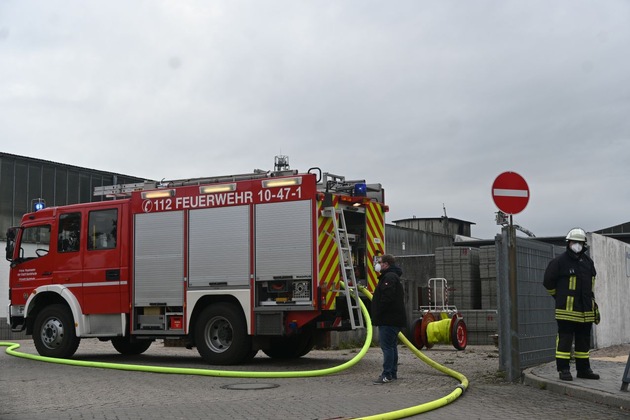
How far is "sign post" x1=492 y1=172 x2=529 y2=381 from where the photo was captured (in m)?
10.4

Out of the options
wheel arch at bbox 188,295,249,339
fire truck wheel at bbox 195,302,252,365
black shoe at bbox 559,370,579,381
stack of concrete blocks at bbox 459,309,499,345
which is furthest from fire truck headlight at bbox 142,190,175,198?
stack of concrete blocks at bbox 459,309,499,345

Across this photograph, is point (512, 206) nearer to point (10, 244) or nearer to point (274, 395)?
point (274, 395)

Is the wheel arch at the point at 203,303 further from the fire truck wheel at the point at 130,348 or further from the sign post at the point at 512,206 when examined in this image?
the sign post at the point at 512,206

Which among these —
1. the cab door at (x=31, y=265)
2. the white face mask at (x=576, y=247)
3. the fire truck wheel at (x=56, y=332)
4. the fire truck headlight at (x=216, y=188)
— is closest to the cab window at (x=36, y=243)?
the cab door at (x=31, y=265)

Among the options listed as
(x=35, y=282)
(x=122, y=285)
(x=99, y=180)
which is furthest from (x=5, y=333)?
(x=122, y=285)

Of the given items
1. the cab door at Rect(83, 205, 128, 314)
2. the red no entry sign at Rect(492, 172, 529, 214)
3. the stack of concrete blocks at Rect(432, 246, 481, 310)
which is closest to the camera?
the red no entry sign at Rect(492, 172, 529, 214)

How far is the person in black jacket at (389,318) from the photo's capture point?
35.5 feet

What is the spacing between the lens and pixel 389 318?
1087 cm

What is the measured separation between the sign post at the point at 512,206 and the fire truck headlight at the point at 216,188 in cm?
490

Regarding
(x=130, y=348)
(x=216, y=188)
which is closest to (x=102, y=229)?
(x=216, y=188)

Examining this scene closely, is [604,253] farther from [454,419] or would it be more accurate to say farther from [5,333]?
[5,333]

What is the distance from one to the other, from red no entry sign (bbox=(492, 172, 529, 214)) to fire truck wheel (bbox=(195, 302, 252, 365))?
Answer: 484cm

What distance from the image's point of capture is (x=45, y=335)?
1505cm

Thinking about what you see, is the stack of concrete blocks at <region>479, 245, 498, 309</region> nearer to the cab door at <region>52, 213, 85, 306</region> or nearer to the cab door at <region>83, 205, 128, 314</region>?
the cab door at <region>83, 205, 128, 314</region>
